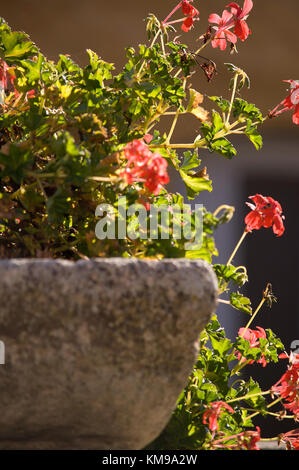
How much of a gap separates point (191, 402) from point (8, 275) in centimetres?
49

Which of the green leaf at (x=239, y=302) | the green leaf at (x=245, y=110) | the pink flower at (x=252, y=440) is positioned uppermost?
the green leaf at (x=245, y=110)

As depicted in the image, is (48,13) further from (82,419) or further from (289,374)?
(82,419)

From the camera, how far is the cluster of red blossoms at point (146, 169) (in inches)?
35.4

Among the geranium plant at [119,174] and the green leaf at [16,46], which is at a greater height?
the green leaf at [16,46]

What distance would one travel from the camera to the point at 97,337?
0.71 m

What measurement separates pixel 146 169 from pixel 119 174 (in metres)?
0.04

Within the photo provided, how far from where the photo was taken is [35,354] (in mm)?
716

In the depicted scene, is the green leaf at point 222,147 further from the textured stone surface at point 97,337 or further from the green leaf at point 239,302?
the textured stone surface at point 97,337

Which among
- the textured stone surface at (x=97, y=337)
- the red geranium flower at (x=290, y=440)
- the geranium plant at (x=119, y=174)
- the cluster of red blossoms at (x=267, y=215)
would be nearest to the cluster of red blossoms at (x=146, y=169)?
the geranium plant at (x=119, y=174)

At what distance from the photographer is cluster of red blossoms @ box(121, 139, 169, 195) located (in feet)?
2.95

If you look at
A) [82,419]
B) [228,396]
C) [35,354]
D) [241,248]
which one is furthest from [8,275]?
[241,248]

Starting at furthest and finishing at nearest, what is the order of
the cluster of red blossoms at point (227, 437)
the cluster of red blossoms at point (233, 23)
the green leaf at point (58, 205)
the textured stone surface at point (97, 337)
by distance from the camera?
1. the cluster of red blossoms at point (233, 23)
2. the cluster of red blossoms at point (227, 437)
3. the green leaf at point (58, 205)
4. the textured stone surface at point (97, 337)

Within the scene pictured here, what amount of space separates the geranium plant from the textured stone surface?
16cm

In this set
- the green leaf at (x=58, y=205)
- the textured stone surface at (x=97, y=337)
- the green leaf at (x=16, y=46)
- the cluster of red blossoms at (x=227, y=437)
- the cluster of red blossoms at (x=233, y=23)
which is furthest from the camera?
the cluster of red blossoms at (x=233, y=23)
